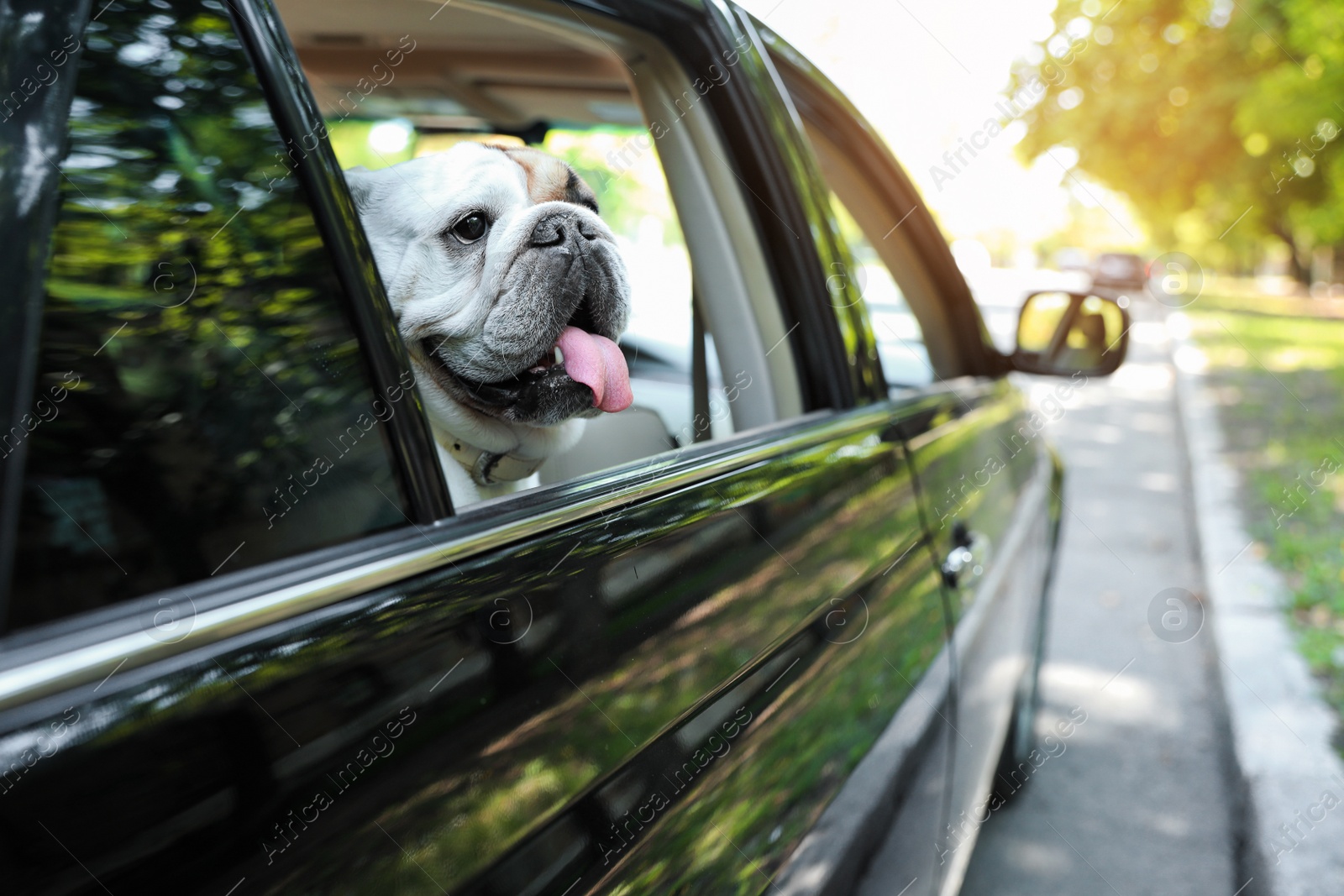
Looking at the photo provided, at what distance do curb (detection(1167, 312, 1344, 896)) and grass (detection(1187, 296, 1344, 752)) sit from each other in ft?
0.31

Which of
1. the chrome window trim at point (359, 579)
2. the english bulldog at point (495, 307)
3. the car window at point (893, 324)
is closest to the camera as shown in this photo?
the chrome window trim at point (359, 579)

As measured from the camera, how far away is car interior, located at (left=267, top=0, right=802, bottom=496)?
1680 millimetres

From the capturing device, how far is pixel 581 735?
1.11 meters

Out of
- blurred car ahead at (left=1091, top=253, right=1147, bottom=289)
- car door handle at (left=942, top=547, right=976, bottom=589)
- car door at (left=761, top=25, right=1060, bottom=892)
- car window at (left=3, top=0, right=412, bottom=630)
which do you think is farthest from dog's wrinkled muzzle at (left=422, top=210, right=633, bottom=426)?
blurred car ahead at (left=1091, top=253, right=1147, bottom=289)

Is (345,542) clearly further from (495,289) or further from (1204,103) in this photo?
(1204,103)

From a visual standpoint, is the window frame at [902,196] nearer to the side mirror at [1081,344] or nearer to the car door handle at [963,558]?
the side mirror at [1081,344]

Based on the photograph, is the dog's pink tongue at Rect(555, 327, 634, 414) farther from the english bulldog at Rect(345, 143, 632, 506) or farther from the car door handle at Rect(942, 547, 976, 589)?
the car door handle at Rect(942, 547, 976, 589)

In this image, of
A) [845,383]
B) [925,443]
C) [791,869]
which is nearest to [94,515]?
[791,869]

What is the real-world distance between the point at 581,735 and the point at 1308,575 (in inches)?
226

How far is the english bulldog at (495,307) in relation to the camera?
1.47m

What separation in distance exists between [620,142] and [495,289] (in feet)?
2.00

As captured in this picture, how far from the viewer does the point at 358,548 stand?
3.40 ft

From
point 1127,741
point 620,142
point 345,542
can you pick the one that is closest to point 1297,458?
point 1127,741

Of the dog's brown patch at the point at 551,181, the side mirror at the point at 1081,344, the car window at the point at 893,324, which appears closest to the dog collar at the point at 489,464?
the dog's brown patch at the point at 551,181
